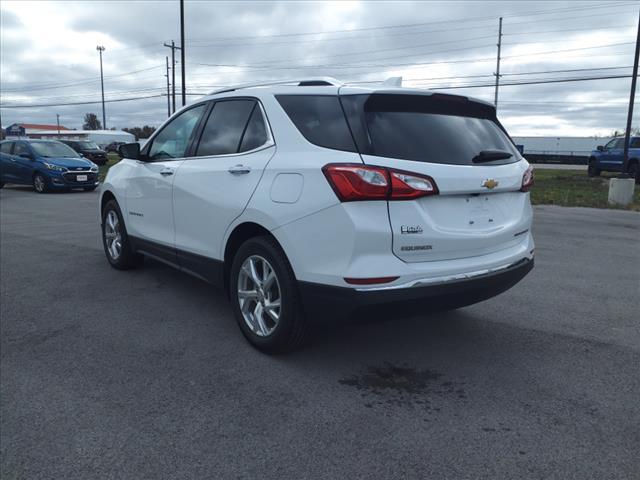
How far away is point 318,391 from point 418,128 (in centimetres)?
171

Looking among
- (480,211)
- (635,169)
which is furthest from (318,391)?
(635,169)

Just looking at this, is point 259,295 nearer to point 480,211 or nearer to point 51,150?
point 480,211

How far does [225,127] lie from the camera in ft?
13.8

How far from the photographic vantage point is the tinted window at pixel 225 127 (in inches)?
158

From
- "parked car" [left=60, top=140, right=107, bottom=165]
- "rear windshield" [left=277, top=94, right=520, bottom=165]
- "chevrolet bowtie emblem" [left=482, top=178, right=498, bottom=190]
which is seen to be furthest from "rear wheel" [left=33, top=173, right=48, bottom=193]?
"chevrolet bowtie emblem" [left=482, top=178, right=498, bottom=190]

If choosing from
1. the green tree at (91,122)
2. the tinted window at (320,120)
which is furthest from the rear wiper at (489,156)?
the green tree at (91,122)

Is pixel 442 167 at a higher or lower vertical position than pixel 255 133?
lower

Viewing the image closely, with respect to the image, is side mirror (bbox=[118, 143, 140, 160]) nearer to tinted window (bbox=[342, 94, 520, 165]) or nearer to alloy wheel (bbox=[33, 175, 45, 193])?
tinted window (bbox=[342, 94, 520, 165])

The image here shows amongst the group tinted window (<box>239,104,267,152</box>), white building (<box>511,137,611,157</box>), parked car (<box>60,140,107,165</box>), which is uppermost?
white building (<box>511,137,611,157</box>)

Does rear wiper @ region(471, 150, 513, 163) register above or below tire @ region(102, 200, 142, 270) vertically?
above

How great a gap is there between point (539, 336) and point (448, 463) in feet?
6.49

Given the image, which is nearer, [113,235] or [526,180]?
[526,180]

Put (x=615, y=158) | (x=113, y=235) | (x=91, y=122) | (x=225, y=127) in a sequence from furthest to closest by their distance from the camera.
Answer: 1. (x=91, y=122)
2. (x=615, y=158)
3. (x=113, y=235)
4. (x=225, y=127)

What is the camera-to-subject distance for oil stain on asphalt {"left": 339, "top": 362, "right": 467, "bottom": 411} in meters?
3.10
